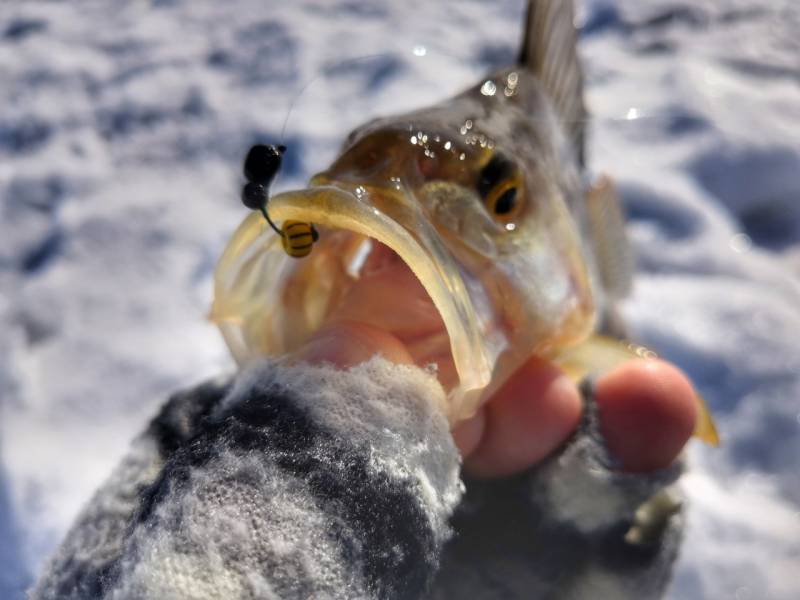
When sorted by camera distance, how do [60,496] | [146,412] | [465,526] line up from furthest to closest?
[146,412] < [60,496] < [465,526]

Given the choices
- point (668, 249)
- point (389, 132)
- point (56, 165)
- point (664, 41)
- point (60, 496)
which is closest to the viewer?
point (389, 132)

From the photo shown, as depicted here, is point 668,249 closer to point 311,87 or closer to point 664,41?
point 664,41

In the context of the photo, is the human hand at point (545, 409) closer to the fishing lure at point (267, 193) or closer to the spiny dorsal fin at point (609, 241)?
the fishing lure at point (267, 193)

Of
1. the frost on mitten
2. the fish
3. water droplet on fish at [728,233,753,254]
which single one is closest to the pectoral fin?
the fish

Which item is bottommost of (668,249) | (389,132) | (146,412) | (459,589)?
(668,249)

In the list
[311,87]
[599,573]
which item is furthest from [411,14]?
[599,573]

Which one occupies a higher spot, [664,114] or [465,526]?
[465,526]
